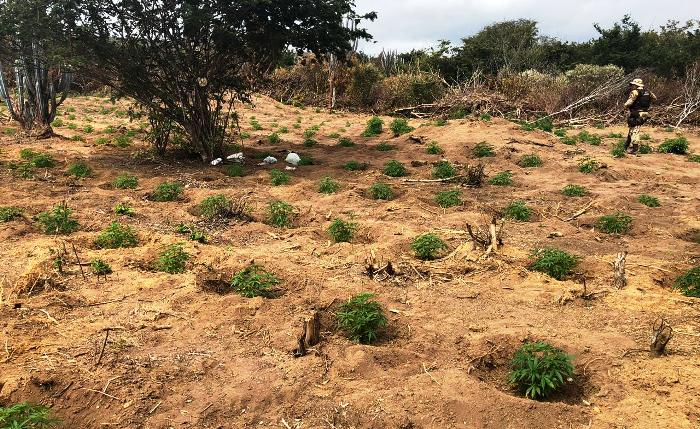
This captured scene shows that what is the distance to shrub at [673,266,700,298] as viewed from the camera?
4.21 meters

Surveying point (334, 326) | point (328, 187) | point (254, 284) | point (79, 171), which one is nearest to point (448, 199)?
point (328, 187)

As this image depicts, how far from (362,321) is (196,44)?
7851mm

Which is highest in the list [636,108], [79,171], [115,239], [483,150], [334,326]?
[636,108]

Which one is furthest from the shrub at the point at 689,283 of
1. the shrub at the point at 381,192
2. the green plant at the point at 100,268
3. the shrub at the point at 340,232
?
the green plant at the point at 100,268

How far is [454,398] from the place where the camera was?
2875 mm

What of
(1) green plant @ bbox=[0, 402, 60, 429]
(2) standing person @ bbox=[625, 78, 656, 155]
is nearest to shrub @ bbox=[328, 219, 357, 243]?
(1) green plant @ bbox=[0, 402, 60, 429]

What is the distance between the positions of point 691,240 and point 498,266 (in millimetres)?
2764

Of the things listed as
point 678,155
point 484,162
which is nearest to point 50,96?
point 484,162

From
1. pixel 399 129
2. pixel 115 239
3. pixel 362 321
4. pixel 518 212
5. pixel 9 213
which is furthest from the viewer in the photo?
pixel 399 129

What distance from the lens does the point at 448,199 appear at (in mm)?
7316

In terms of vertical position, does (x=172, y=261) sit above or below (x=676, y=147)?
below

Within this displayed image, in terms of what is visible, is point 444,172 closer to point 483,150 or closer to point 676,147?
point 483,150

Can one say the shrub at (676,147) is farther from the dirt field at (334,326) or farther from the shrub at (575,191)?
the shrub at (575,191)

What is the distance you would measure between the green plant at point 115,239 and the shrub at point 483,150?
7.85 meters
